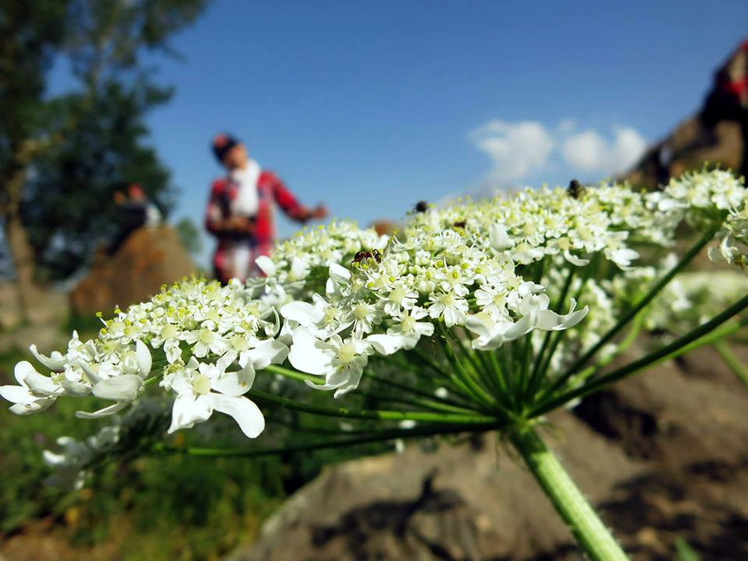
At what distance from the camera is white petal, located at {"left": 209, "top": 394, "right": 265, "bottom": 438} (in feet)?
3.73

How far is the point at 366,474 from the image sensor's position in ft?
18.4

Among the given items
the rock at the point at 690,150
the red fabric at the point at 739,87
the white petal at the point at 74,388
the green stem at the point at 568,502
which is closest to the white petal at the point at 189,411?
the white petal at the point at 74,388

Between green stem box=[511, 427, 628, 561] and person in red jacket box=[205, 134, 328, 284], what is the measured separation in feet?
22.0

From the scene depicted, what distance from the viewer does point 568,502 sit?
1604 mm

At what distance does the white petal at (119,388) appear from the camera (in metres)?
1.07

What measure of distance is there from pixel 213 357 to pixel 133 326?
0.83ft

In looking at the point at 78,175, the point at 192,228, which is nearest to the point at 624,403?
the point at 78,175

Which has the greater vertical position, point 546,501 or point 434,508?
point 434,508

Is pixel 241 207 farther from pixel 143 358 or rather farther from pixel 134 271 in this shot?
pixel 134 271

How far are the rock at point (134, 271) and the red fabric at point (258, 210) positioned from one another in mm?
11025

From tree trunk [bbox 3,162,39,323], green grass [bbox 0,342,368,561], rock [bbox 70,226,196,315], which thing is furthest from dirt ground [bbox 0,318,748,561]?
tree trunk [bbox 3,162,39,323]

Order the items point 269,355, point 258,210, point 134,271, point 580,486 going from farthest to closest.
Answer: point 134,271 → point 258,210 → point 580,486 → point 269,355

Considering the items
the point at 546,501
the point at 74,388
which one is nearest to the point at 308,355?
the point at 74,388

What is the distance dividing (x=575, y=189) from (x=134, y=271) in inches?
776
